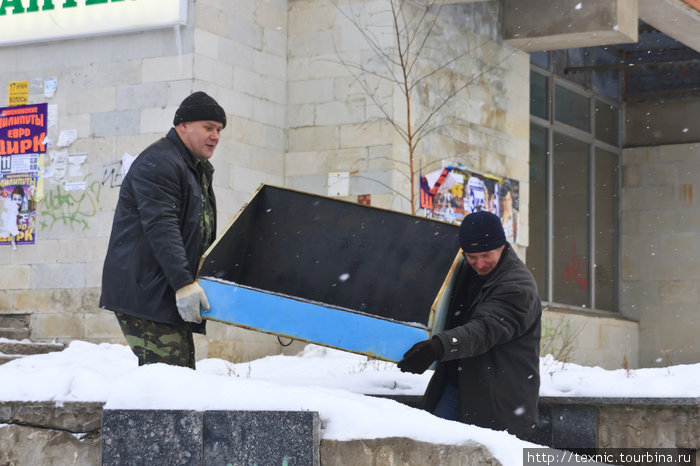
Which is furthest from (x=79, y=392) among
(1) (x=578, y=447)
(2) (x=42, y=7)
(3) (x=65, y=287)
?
(2) (x=42, y=7)

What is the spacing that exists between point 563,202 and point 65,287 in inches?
282

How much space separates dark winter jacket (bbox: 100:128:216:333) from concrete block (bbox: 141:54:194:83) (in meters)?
5.01

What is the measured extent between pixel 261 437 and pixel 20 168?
7584 millimetres

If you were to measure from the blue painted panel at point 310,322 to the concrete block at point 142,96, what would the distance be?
5592 mm

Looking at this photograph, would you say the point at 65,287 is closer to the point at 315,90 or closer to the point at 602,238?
the point at 315,90

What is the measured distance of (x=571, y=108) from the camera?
14703mm

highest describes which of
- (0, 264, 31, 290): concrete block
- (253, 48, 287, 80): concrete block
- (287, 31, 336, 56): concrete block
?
(287, 31, 336, 56): concrete block

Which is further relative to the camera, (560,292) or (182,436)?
(560,292)

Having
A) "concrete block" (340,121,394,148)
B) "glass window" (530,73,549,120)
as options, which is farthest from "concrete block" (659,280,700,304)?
"concrete block" (340,121,394,148)

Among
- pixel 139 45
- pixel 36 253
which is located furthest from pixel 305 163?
pixel 36 253

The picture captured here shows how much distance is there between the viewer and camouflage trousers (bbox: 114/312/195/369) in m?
4.79

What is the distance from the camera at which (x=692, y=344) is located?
1555 cm

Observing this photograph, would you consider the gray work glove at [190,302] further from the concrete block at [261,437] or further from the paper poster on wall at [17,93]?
the paper poster on wall at [17,93]

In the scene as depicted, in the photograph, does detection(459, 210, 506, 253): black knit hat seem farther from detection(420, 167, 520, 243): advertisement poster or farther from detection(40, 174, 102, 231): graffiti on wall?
detection(40, 174, 102, 231): graffiti on wall
